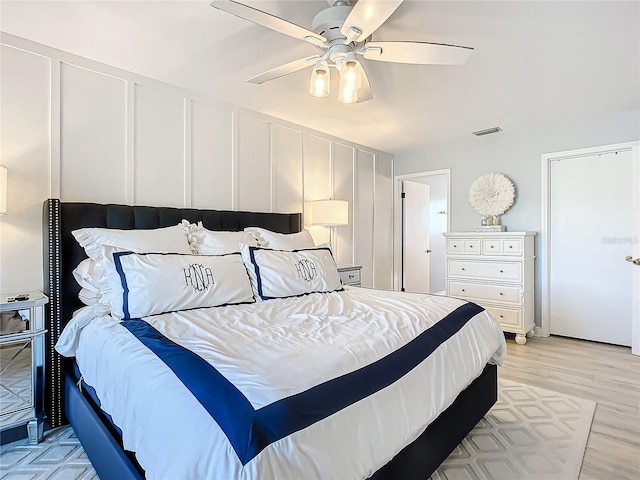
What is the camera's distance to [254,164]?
350cm

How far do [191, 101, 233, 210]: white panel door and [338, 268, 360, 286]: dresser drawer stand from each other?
1.31 meters

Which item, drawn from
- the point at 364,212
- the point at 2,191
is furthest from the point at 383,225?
the point at 2,191

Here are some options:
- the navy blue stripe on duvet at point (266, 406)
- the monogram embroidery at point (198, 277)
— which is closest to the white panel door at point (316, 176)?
the monogram embroidery at point (198, 277)

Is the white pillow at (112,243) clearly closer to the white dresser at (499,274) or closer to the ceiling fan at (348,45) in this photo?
the ceiling fan at (348,45)

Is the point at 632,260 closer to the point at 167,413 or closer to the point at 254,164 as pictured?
the point at 254,164

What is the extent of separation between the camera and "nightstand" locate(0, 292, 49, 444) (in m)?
1.87

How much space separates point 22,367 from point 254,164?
2.34m

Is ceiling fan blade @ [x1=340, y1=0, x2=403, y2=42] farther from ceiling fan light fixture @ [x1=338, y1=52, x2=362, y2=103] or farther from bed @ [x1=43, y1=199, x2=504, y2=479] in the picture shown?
bed @ [x1=43, y1=199, x2=504, y2=479]

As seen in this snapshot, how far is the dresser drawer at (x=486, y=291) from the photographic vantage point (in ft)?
12.4

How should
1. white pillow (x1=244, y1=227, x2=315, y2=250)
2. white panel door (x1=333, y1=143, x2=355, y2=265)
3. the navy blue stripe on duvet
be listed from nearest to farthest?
1. the navy blue stripe on duvet
2. white pillow (x1=244, y1=227, x2=315, y2=250)
3. white panel door (x1=333, y1=143, x2=355, y2=265)

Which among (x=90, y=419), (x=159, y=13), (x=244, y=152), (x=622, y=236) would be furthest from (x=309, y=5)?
(x=622, y=236)

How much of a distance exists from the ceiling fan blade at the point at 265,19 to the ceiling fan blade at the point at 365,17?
19 centimetres

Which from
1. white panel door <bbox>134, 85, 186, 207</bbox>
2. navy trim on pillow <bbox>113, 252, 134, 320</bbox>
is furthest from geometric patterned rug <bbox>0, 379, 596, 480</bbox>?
white panel door <bbox>134, 85, 186, 207</bbox>

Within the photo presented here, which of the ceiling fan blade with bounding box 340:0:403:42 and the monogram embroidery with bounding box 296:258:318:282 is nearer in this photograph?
the ceiling fan blade with bounding box 340:0:403:42
